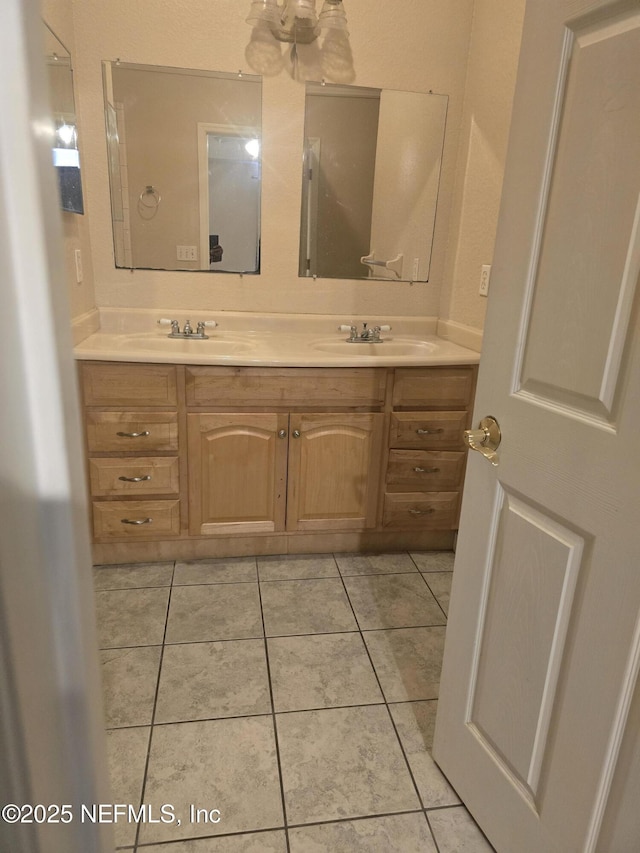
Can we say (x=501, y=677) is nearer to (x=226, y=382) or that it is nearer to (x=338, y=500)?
(x=338, y=500)

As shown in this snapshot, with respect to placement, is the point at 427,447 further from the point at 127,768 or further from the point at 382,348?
the point at 127,768

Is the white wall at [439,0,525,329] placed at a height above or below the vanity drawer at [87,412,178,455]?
above

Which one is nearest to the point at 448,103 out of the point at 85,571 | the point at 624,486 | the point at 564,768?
the point at 624,486

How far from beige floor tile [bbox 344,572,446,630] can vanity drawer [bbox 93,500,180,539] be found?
74 cm

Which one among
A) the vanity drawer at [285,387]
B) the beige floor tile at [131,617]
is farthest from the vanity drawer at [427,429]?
the beige floor tile at [131,617]

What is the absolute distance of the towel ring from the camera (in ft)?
7.39

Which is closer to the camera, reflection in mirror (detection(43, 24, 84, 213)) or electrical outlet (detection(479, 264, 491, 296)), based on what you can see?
reflection in mirror (detection(43, 24, 84, 213))

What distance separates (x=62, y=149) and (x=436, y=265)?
5.23ft

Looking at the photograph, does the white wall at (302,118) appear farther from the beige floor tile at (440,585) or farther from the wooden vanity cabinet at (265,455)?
the beige floor tile at (440,585)

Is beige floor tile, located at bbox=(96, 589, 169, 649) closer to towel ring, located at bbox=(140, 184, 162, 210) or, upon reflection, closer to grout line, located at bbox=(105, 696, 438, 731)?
grout line, located at bbox=(105, 696, 438, 731)

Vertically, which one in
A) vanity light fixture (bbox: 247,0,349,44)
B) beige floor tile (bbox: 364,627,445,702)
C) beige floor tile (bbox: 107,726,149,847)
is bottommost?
beige floor tile (bbox: 364,627,445,702)

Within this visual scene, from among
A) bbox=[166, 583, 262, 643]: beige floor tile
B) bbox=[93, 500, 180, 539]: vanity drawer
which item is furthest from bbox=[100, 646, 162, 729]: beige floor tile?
bbox=[93, 500, 180, 539]: vanity drawer

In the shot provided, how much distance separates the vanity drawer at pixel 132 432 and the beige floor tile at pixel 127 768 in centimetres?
95

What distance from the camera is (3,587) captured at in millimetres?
327
